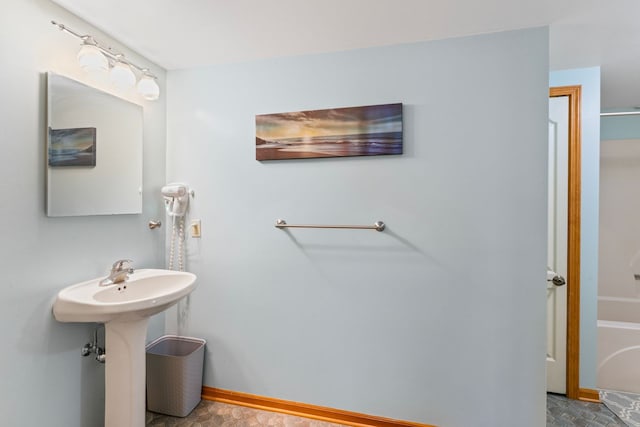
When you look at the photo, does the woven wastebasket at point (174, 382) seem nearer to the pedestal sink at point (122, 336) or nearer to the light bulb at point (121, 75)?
the pedestal sink at point (122, 336)

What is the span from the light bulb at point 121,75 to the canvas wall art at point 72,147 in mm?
280

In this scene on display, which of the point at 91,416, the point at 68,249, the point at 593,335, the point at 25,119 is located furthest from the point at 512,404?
the point at 25,119

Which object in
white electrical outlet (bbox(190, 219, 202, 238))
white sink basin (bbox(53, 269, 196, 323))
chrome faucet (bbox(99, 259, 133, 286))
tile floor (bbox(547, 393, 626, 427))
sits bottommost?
tile floor (bbox(547, 393, 626, 427))

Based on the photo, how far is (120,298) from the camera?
1555 mm

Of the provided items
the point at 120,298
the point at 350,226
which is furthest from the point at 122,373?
the point at 350,226

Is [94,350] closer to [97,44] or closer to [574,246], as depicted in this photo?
[97,44]

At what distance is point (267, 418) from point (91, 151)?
5.82 ft

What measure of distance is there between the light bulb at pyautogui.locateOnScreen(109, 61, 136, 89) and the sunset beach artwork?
27.1 inches

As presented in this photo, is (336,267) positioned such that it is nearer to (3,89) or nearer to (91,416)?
(91,416)

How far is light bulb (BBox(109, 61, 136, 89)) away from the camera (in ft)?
5.21

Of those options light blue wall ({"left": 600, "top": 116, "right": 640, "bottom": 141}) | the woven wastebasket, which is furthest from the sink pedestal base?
light blue wall ({"left": 600, "top": 116, "right": 640, "bottom": 141})

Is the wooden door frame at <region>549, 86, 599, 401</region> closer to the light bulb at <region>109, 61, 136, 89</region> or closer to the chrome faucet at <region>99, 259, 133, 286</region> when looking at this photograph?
the light bulb at <region>109, 61, 136, 89</region>

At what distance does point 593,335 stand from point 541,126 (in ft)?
5.07

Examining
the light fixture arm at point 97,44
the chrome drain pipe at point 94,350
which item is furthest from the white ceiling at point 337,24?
the chrome drain pipe at point 94,350
